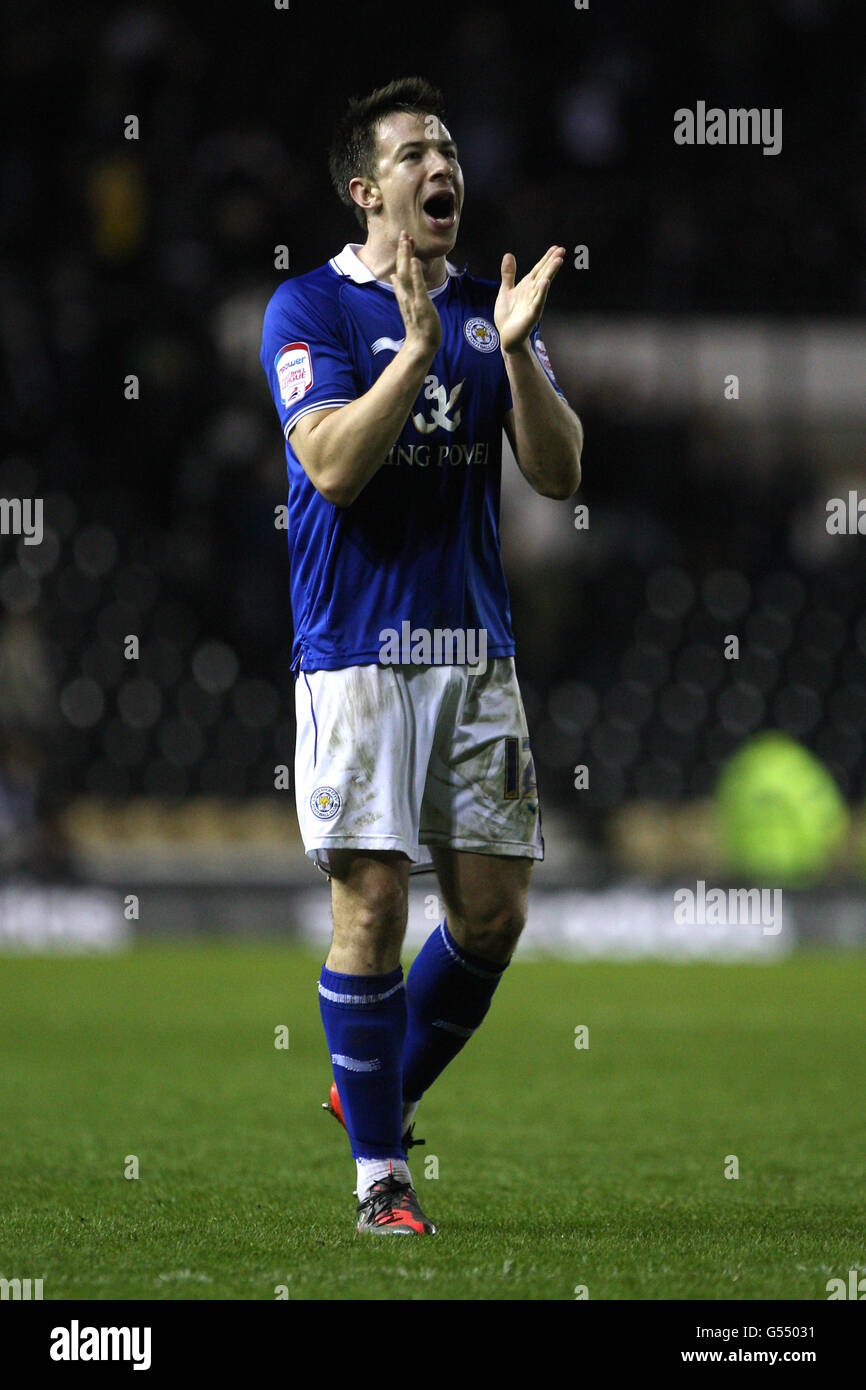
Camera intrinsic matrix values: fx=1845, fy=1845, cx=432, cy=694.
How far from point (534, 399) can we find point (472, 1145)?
210 cm

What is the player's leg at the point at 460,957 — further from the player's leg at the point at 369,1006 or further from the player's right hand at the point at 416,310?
the player's right hand at the point at 416,310

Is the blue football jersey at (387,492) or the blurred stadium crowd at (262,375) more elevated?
the blurred stadium crowd at (262,375)

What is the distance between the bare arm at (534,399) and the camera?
354cm

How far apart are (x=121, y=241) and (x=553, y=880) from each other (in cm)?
669

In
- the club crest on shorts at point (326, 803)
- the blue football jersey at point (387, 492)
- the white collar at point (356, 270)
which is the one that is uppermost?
the white collar at point (356, 270)

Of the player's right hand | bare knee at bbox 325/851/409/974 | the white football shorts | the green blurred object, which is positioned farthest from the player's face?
the green blurred object

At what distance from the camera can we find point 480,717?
12.1 ft

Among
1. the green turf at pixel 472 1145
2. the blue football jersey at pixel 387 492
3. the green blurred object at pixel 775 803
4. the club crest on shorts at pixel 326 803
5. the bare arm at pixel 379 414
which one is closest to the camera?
the green turf at pixel 472 1145

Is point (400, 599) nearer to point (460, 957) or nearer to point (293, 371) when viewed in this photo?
point (293, 371)

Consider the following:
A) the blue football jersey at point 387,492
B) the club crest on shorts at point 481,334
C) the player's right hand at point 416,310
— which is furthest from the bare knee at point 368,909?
the club crest on shorts at point 481,334

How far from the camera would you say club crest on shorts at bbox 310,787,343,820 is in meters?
3.51

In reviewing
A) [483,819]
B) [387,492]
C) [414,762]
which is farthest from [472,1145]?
[387,492]

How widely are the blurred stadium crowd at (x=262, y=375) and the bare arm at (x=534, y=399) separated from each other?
25.1 ft
